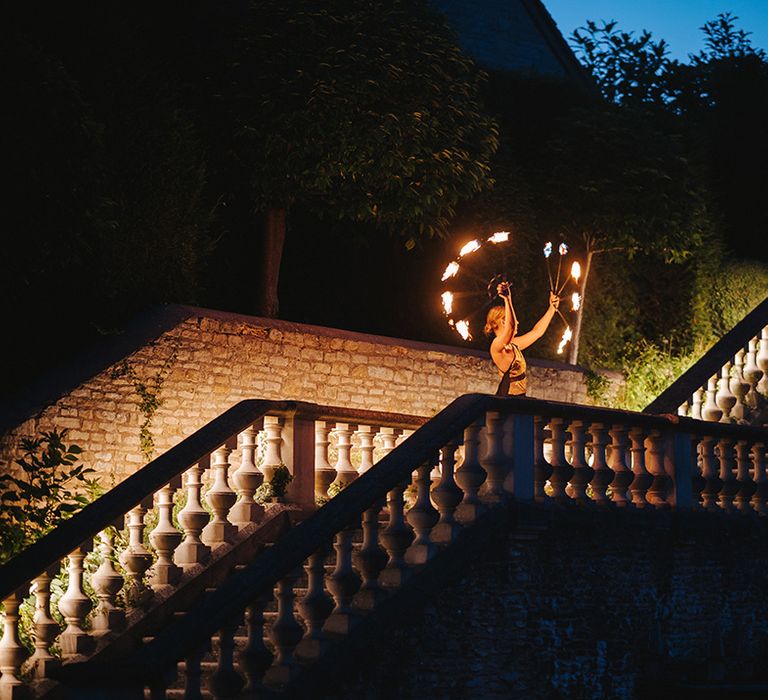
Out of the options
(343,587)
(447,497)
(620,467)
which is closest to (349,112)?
(620,467)

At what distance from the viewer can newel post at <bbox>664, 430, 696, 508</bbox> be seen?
355 inches

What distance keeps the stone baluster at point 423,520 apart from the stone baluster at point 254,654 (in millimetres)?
1024

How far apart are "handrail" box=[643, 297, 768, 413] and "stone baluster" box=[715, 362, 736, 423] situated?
98mm


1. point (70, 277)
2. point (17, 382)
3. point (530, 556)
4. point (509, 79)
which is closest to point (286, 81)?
point (70, 277)

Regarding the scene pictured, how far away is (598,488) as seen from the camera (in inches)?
336

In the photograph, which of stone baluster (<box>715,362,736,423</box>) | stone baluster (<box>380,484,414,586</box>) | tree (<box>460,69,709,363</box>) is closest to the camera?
stone baluster (<box>380,484,414,586</box>)

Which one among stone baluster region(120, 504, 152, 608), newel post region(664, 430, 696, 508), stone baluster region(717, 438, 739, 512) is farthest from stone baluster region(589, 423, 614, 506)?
stone baluster region(120, 504, 152, 608)

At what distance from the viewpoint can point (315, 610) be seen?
7.07 m

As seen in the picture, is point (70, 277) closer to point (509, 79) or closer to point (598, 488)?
point (598, 488)

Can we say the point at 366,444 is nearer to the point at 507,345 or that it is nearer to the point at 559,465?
the point at 559,465

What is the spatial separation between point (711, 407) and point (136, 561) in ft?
14.5

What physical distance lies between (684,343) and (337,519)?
12.4 metres

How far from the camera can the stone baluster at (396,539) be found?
7453mm

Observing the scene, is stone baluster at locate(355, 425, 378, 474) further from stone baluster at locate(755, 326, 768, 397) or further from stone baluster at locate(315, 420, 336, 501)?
stone baluster at locate(755, 326, 768, 397)
